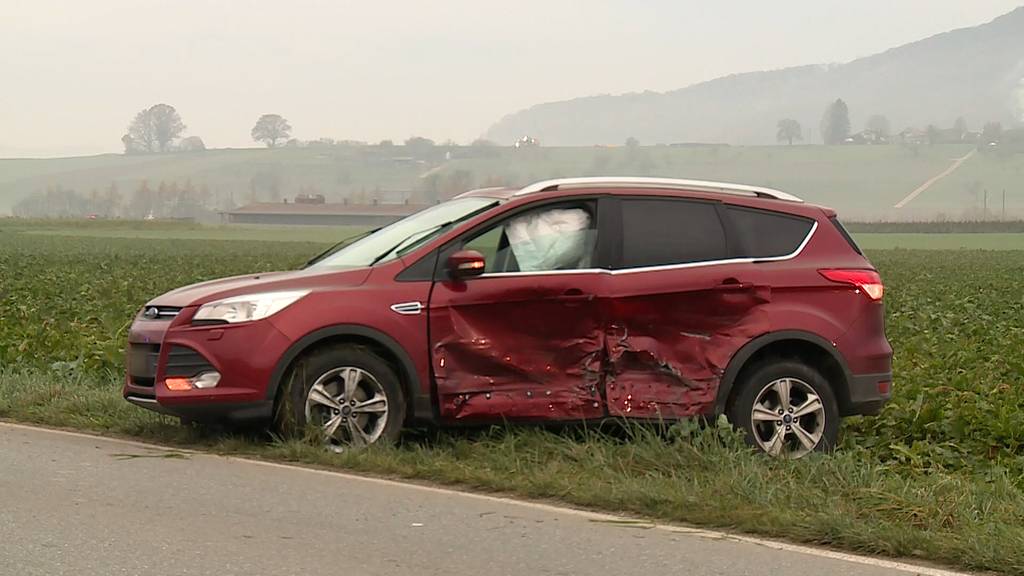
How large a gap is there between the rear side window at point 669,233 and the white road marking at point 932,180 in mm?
142732

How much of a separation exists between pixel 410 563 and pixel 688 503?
1.75 m

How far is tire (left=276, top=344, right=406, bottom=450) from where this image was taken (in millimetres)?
8758

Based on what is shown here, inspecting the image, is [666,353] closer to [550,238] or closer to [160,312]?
[550,238]

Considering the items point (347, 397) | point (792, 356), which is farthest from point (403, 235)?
point (792, 356)

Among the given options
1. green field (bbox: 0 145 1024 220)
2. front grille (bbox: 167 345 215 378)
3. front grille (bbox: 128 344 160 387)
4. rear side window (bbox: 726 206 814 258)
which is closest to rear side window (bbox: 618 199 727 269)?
rear side window (bbox: 726 206 814 258)

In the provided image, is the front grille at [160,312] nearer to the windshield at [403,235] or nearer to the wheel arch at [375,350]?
the wheel arch at [375,350]

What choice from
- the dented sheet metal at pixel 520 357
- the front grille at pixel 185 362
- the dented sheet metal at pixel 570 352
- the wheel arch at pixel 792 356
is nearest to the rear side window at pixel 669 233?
the dented sheet metal at pixel 570 352

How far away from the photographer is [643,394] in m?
8.95

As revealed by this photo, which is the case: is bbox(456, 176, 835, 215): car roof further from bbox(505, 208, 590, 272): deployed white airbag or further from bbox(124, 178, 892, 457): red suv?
bbox(505, 208, 590, 272): deployed white airbag

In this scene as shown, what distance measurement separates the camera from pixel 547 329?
893 cm

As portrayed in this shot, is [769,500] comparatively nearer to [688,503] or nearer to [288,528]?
[688,503]

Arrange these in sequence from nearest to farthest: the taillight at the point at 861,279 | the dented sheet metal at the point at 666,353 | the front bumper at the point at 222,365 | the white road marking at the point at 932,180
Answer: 1. the front bumper at the point at 222,365
2. the dented sheet metal at the point at 666,353
3. the taillight at the point at 861,279
4. the white road marking at the point at 932,180

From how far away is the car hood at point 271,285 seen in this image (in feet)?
29.0

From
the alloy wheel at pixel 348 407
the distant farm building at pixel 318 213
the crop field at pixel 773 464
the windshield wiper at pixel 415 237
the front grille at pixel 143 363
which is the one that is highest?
the windshield wiper at pixel 415 237
